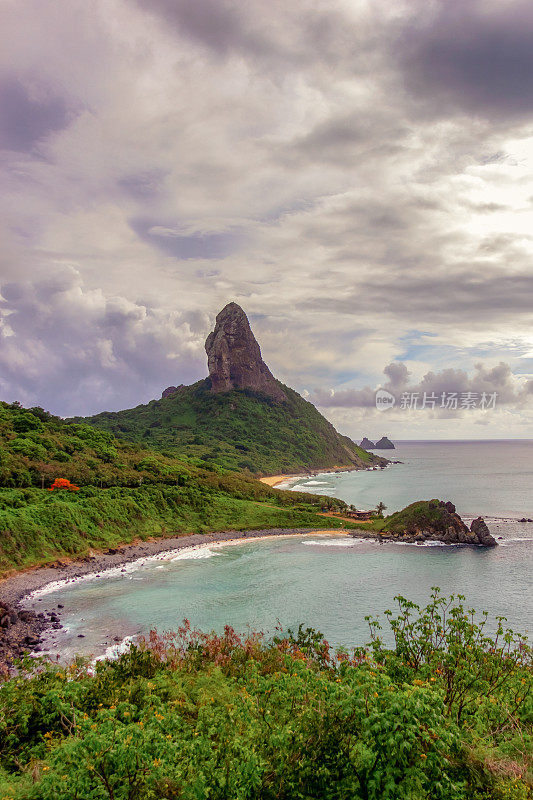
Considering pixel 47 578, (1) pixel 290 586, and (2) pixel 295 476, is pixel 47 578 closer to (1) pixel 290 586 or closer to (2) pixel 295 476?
(1) pixel 290 586

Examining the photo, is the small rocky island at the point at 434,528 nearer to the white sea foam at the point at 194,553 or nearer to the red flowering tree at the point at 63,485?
the white sea foam at the point at 194,553

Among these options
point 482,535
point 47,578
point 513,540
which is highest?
point 47,578

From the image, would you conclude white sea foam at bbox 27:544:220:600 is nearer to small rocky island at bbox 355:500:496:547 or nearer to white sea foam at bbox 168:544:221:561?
white sea foam at bbox 168:544:221:561

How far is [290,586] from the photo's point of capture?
40812mm

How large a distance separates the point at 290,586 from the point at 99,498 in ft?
94.1

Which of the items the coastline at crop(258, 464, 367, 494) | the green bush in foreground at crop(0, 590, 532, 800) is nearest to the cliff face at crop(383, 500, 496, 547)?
the coastline at crop(258, 464, 367, 494)

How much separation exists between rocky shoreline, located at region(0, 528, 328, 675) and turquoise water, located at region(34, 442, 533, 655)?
4.69 ft

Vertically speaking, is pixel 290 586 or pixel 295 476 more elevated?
pixel 295 476

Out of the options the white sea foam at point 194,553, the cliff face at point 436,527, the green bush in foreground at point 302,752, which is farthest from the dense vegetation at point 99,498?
the green bush in foreground at point 302,752

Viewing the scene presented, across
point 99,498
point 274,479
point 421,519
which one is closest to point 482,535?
point 421,519

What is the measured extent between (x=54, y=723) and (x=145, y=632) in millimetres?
19876

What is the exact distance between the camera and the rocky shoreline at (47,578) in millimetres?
26156

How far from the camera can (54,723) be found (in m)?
10.8

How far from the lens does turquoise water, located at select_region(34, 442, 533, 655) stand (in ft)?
102
